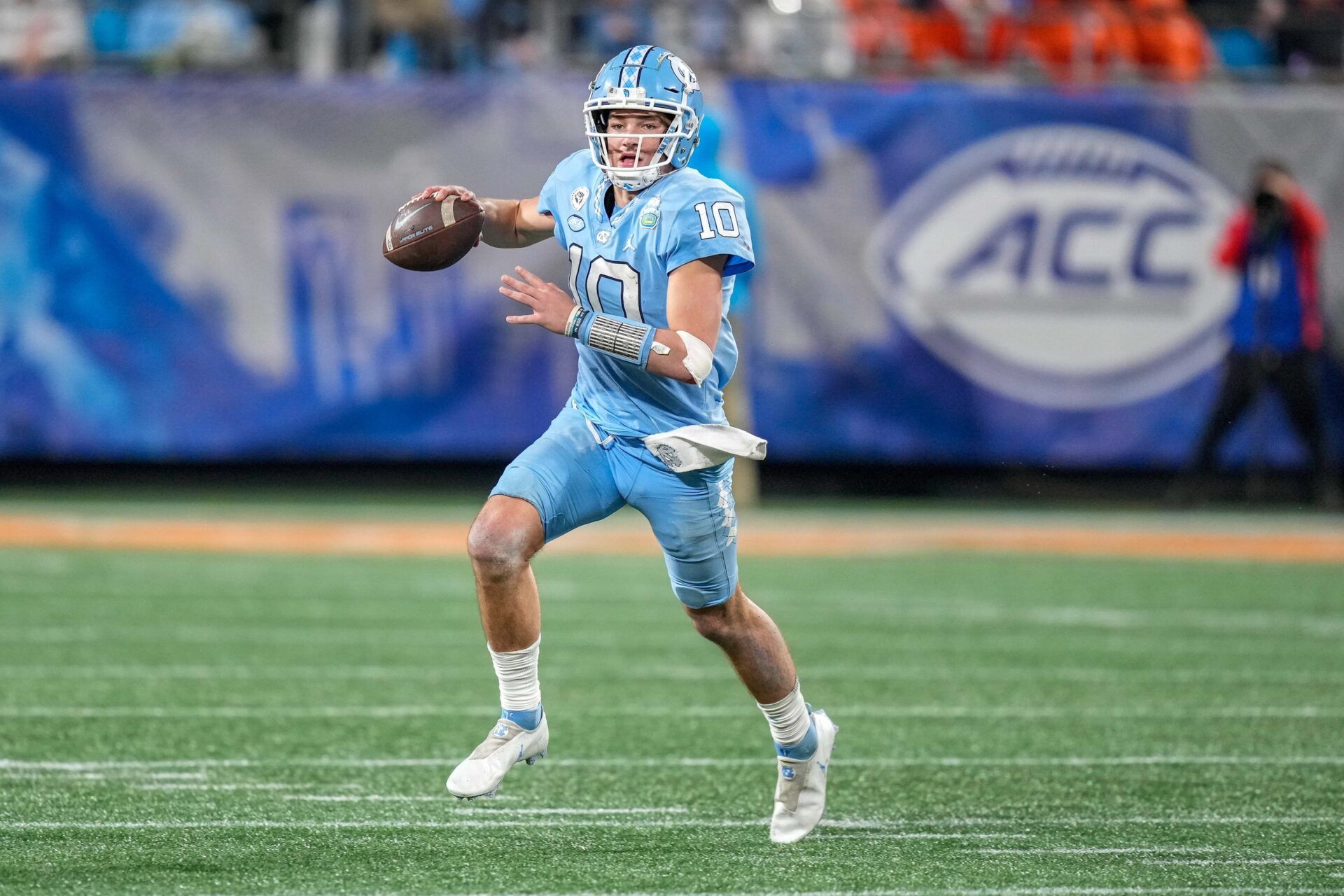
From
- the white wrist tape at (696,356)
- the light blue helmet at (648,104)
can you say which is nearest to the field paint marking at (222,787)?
the white wrist tape at (696,356)

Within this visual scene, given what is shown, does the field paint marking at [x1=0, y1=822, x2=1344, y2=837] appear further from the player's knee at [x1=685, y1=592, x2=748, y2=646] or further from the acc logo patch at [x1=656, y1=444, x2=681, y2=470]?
the acc logo patch at [x1=656, y1=444, x2=681, y2=470]

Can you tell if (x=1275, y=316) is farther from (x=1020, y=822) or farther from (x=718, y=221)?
(x=718, y=221)

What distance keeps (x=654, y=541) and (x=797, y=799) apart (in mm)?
5896

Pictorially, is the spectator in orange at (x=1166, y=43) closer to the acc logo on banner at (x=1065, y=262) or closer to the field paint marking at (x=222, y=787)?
the acc logo on banner at (x=1065, y=262)

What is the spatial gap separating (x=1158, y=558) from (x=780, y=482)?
133 inches

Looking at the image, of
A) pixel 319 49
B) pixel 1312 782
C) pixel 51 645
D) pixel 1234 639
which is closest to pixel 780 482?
pixel 319 49

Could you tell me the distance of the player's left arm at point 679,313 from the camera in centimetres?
392

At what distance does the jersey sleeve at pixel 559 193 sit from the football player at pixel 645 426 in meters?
0.01

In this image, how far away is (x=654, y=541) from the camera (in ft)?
33.0

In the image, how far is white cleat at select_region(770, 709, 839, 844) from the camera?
4.14m

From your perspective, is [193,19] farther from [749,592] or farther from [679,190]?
[679,190]

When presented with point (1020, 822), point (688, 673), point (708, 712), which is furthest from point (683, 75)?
point (688, 673)

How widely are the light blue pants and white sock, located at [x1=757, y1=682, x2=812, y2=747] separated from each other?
28cm

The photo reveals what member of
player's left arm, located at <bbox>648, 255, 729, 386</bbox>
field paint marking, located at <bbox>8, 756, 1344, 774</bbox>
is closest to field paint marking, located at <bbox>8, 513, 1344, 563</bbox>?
field paint marking, located at <bbox>8, 756, 1344, 774</bbox>
